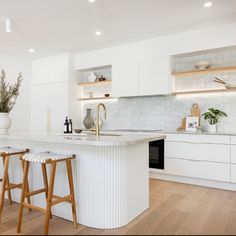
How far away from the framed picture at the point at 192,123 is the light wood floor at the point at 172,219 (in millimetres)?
1203

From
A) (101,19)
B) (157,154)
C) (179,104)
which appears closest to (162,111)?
(179,104)

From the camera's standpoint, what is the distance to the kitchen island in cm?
219

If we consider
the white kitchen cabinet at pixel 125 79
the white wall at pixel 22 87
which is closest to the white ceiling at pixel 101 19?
the white kitchen cabinet at pixel 125 79

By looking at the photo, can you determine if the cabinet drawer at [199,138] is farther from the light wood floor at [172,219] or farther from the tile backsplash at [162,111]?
the light wood floor at [172,219]

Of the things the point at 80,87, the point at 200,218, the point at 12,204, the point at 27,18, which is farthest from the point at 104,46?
the point at 200,218

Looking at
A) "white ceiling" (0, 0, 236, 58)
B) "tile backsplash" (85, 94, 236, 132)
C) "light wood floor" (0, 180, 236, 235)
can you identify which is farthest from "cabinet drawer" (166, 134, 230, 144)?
"white ceiling" (0, 0, 236, 58)

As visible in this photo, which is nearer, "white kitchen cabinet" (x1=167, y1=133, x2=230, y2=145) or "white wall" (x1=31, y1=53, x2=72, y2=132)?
"white kitchen cabinet" (x1=167, y1=133, x2=230, y2=145)

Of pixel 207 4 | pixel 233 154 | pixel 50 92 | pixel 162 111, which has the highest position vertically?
pixel 207 4

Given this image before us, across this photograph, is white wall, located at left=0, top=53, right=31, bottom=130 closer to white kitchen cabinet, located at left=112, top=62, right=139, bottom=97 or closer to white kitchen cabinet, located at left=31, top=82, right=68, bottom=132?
white kitchen cabinet, located at left=31, top=82, right=68, bottom=132

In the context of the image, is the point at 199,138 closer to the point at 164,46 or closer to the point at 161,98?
the point at 161,98

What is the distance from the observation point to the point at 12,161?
10.0 feet

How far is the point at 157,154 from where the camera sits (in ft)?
13.3

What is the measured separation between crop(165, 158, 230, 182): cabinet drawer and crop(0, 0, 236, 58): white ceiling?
7.29 feet

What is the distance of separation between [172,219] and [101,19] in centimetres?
292
